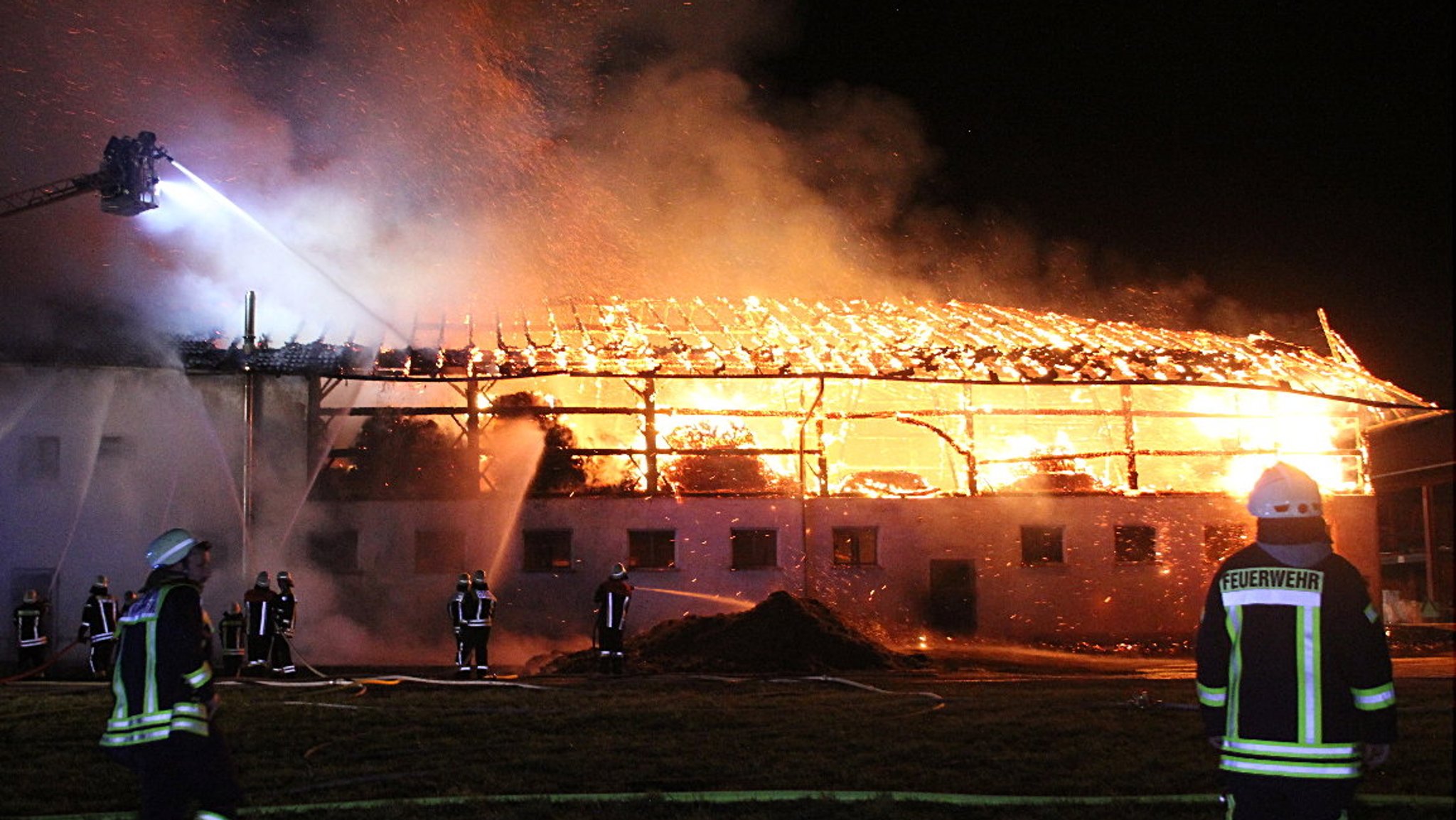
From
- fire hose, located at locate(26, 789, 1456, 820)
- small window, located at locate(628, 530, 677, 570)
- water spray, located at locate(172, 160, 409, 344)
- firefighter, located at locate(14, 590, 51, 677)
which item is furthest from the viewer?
water spray, located at locate(172, 160, 409, 344)

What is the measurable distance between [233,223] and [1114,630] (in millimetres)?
18180

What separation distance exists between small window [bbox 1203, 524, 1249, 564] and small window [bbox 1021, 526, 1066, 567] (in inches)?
112

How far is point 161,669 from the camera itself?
542 cm

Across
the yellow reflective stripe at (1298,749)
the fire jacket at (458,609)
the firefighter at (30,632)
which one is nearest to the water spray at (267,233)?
the firefighter at (30,632)

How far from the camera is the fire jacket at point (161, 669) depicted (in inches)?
211

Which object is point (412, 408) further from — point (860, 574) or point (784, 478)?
point (860, 574)

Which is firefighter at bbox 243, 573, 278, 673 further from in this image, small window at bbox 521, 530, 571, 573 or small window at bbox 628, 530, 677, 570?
small window at bbox 628, 530, 677, 570

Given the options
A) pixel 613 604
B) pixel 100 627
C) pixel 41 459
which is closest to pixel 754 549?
pixel 613 604

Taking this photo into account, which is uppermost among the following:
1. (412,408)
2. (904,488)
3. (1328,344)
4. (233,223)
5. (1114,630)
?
(233,223)

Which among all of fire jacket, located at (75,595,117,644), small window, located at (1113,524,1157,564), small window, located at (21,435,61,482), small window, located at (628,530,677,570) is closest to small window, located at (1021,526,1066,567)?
small window, located at (1113,524,1157,564)

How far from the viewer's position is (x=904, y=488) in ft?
74.7

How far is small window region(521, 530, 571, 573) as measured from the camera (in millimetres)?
21484

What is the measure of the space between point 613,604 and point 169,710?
1142 centimetres

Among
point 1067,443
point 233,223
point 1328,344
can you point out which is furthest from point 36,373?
point 1328,344
